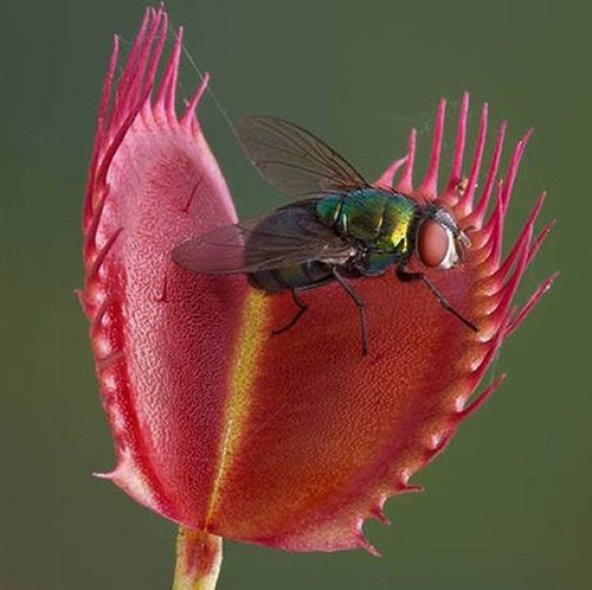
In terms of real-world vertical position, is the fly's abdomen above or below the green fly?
below

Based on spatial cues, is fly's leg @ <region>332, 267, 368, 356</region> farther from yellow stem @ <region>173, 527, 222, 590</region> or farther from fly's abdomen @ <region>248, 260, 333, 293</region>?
yellow stem @ <region>173, 527, 222, 590</region>

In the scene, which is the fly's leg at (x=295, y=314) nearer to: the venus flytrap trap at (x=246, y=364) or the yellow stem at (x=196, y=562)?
the venus flytrap trap at (x=246, y=364)

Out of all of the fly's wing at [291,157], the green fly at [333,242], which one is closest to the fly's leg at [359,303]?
the green fly at [333,242]

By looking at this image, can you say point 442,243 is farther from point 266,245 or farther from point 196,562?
point 196,562

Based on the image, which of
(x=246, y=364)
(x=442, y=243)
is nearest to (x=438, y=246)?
(x=442, y=243)

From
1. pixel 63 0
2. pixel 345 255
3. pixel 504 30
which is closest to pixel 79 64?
pixel 63 0

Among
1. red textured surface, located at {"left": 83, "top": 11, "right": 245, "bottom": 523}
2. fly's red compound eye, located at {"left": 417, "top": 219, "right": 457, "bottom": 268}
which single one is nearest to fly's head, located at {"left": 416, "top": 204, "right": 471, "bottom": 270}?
fly's red compound eye, located at {"left": 417, "top": 219, "right": 457, "bottom": 268}

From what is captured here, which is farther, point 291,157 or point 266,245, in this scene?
point 291,157
